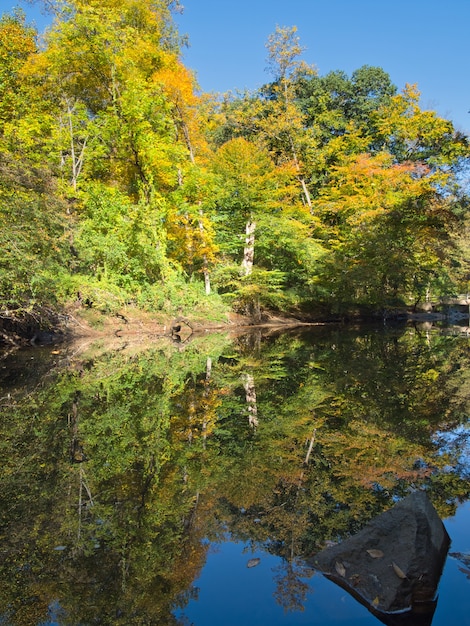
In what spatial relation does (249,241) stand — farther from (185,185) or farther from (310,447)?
(310,447)

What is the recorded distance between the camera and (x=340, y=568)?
2.65m

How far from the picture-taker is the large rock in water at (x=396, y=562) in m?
2.36

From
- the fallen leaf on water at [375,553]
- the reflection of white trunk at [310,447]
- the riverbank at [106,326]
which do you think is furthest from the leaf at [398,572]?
the riverbank at [106,326]

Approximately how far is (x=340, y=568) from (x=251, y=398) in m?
4.72

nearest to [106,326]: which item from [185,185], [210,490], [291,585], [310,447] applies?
[185,185]

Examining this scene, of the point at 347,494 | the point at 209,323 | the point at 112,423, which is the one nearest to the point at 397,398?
the point at 347,494

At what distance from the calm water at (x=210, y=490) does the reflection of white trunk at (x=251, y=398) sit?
0.14ft

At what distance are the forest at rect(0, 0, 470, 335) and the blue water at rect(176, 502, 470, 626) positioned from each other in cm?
1069

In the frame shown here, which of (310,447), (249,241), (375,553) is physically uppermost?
(249,241)

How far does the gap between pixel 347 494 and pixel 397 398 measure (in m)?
3.74

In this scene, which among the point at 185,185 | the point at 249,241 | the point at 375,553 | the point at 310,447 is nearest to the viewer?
the point at 375,553

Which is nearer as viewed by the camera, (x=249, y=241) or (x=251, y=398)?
(x=251, y=398)

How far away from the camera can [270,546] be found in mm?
3031

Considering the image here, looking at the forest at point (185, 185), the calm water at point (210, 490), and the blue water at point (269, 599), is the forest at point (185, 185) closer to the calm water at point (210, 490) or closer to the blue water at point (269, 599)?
the calm water at point (210, 490)
